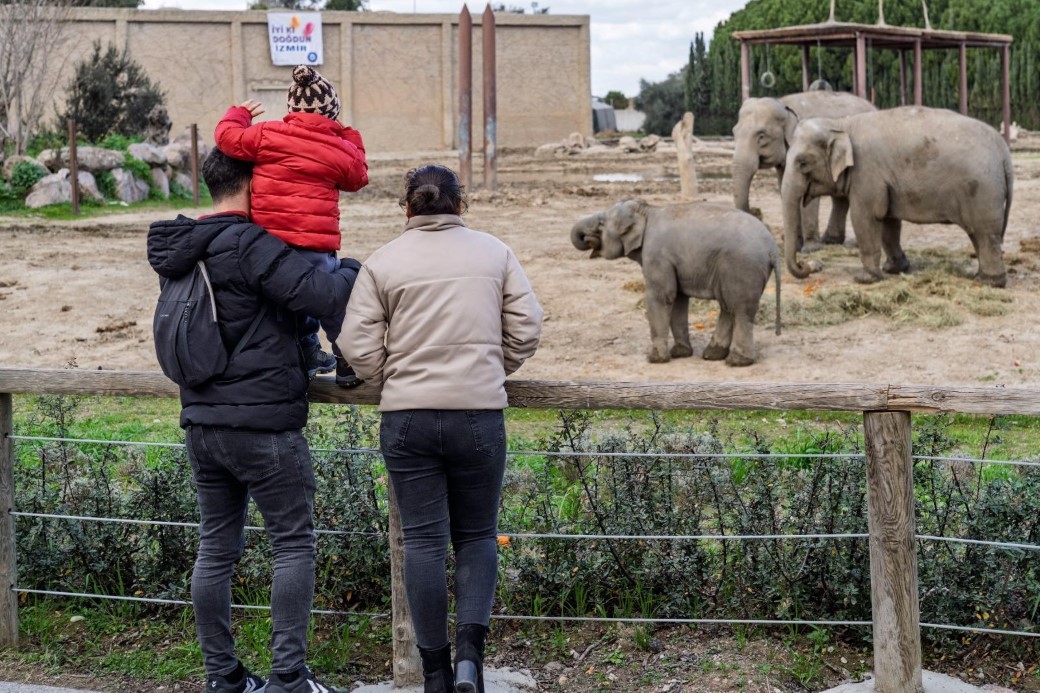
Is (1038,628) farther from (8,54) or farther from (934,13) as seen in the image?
(934,13)

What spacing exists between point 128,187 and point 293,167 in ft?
59.3

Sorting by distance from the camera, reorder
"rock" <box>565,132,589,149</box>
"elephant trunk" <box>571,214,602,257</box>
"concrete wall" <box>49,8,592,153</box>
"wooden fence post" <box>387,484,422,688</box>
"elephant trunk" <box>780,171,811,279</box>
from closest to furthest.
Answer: "wooden fence post" <box>387,484,422,688</box> → "elephant trunk" <box>571,214,602,257</box> → "elephant trunk" <box>780,171,811,279</box> → "rock" <box>565,132,589,149</box> → "concrete wall" <box>49,8,592,153</box>

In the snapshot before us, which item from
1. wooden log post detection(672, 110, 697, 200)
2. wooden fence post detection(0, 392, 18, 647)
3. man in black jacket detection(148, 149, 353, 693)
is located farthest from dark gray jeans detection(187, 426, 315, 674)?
wooden log post detection(672, 110, 697, 200)

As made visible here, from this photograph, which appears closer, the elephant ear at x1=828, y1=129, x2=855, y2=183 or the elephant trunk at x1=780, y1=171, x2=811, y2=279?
the elephant ear at x1=828, y1=129, x2=855, y2=183

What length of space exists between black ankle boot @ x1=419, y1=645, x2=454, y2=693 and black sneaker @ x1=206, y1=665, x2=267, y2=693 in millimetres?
507

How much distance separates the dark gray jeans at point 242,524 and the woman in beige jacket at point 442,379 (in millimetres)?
298

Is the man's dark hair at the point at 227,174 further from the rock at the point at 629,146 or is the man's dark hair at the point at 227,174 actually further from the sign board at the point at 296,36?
the sign board at the point at 296,36

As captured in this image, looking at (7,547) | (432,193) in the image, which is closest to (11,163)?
(7,547)

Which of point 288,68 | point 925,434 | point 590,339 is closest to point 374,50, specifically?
point 288,68

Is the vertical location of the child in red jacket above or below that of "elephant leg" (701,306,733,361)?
above

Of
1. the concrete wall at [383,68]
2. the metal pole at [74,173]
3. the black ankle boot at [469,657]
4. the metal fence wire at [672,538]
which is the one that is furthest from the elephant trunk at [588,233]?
the concrete wall at [383,68]

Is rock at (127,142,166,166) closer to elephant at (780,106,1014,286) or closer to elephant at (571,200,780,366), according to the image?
elephant at (780,106,1014,286)

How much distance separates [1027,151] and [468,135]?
13.1 m

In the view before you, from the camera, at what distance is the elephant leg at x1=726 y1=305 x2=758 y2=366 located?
10416 mm
